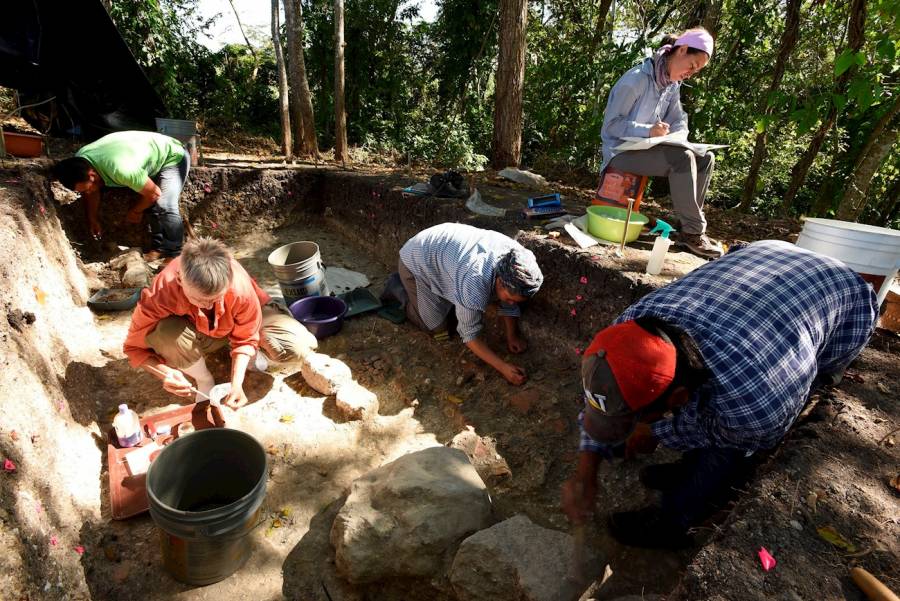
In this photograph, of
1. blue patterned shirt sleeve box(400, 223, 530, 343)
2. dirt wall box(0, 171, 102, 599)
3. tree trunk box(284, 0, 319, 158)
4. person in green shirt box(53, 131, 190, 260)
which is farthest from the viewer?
tree trunk box(284, 0, 319, 158)

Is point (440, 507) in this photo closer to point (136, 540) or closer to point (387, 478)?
point (387, 478)

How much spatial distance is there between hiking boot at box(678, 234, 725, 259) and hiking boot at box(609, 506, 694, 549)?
7.21 ft

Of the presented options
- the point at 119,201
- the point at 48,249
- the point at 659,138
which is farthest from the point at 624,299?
the point at 119,201

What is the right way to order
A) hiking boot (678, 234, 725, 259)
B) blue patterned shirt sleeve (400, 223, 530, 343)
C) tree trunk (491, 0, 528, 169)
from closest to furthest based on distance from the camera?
1. blue patterned shirt sleeve (400, 223, 530, 343)
2. hiking boot (678, 234, 725, 259)
3. tree trunk (491, 0, 528, 169)

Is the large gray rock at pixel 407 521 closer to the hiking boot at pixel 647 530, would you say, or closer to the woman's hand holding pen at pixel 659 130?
the hiking boot at pixel 647 530

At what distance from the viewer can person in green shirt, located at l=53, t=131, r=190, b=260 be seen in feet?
13.6

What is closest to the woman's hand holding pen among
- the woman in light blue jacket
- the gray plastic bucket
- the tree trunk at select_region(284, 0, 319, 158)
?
the woman in light blue jacket

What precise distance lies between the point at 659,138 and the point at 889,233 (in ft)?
4.88

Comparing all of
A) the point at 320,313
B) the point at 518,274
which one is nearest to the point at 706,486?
the point at 518,274

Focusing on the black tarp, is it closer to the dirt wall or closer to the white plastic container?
the dirt wall

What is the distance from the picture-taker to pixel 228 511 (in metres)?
1.79

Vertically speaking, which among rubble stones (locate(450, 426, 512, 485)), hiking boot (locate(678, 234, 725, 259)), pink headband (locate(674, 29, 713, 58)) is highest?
pink headband (locate(674, 29, 713, 58))

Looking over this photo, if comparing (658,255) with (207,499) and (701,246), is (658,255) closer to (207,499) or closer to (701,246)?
(701,246)

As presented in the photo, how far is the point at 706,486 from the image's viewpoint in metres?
1.87
